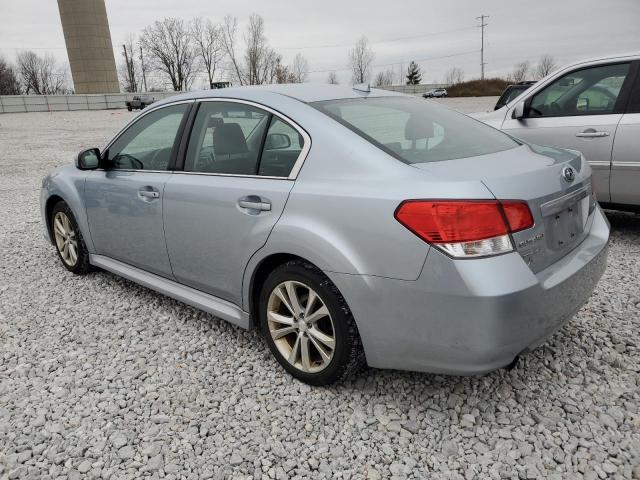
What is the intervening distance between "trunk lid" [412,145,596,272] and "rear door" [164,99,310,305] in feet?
2.46

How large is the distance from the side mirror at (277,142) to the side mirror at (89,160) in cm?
178

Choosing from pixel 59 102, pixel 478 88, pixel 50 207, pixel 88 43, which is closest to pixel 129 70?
pixel 88 43

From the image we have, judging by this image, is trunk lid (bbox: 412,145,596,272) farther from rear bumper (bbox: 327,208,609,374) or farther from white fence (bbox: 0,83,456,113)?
white fence (bbox: 0,83,456,113)

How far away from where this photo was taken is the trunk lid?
2.22 meters

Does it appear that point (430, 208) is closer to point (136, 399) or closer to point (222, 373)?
point (222, 373)

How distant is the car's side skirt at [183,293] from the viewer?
10.0 ft

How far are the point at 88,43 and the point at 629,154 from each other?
64.1 metres

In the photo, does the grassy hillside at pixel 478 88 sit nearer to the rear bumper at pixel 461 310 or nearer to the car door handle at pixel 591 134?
the car door handle at pixel 591 134

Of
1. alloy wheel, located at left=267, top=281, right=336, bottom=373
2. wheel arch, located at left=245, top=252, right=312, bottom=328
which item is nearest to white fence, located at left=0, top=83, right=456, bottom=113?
wheel arch, located at left=245, top=252, right=312, bottom=328

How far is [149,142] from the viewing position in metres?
3.82

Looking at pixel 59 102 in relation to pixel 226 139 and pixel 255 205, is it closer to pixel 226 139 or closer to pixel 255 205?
pixel 226 139

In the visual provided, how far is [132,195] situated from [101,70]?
206ft

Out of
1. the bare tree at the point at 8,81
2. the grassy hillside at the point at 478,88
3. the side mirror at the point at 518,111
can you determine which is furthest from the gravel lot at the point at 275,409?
the bare tree at the point at 8,81

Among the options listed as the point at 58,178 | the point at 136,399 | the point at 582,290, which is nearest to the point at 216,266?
the point at 136,399
